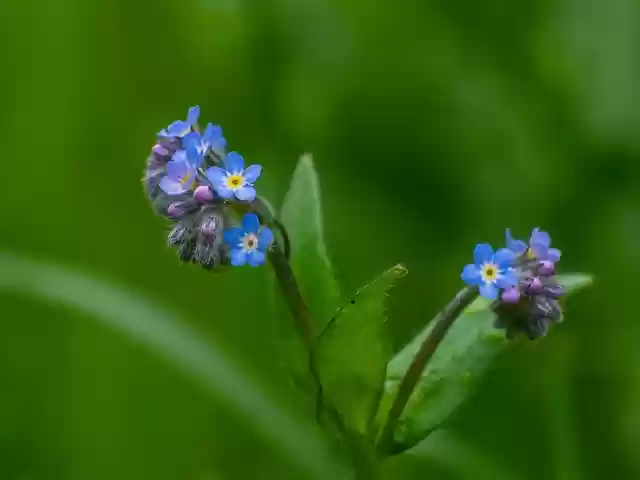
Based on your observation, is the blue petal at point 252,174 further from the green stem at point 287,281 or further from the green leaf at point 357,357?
the green leaf at point 357,357

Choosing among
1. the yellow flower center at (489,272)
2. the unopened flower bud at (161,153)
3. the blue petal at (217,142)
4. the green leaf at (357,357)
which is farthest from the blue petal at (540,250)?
the unopened flower bud at (161,153)

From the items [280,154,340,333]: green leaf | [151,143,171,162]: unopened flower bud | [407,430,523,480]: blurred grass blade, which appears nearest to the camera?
[151,143,171,162]: unopened flower bud

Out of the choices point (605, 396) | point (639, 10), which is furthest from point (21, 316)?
point (639, 10)

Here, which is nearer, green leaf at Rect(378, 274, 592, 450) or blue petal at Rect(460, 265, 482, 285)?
blue petal at Rect(460, 265, 482, 285)

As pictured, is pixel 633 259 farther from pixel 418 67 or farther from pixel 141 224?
pixel 141 224

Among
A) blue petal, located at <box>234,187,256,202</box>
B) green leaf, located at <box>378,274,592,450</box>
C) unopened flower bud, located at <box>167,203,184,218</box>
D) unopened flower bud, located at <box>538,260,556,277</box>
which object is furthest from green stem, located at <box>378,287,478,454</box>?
unopened flower bud, located at <box>167,203,184,218</box>

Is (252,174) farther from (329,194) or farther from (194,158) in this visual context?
(329,194)

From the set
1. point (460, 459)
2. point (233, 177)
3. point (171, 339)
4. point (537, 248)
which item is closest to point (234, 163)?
point (233, 177)

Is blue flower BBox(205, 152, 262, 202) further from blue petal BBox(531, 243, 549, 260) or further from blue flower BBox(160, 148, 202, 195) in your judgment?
blue petal BBox(531, 243, 549, 260)
